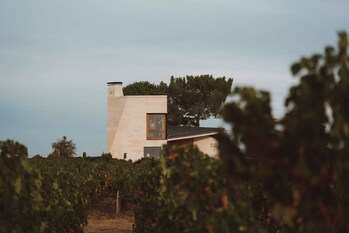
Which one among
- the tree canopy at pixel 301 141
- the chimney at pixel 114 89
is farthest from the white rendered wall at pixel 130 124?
the tree canopy at pixel 301 141

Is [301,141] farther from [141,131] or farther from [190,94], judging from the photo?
[190,94]

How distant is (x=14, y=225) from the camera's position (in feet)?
25.8

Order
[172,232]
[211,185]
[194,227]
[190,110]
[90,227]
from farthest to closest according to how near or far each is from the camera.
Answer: [190,110] < [90,227] < [172,232] < [194,227] < [211,185]

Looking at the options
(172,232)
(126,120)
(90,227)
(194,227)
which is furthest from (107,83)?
(194,227)

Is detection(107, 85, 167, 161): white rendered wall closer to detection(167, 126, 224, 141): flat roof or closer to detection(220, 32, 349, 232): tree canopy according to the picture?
detection(167, 126, 224, 141): flat roof

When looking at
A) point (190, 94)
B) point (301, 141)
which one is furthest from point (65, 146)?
point (301, 141)

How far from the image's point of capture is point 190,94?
63.8m

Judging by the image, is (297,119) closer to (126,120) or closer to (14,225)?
(14,225)

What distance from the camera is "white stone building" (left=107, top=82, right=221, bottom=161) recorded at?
152ft

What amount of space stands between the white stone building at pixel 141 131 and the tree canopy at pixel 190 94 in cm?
1411

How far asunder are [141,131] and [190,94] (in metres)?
18.3

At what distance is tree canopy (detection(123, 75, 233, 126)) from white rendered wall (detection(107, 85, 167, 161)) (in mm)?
14577

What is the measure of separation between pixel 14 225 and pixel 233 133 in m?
5.19

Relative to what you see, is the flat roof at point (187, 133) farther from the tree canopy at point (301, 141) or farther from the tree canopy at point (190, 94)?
the tree canopy at point (301, 141)
